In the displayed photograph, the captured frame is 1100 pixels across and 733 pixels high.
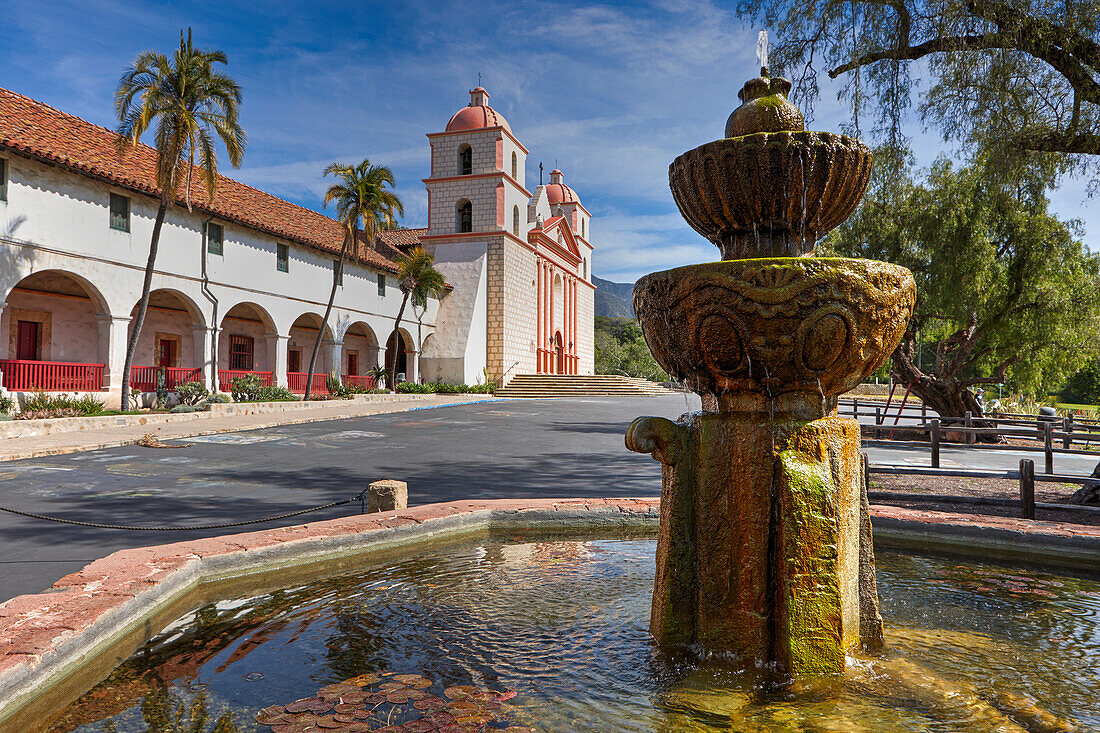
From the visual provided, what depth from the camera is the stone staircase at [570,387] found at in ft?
107

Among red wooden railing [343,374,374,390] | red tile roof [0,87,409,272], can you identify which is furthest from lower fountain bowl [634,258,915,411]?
red wooden railing [343,374,374,390]

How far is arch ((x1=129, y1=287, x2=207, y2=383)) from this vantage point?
1773cm

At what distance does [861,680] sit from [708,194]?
199cm

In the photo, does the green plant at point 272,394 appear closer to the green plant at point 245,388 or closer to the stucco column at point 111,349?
the green plant at point 245,388

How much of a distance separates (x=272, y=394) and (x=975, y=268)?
18833mm

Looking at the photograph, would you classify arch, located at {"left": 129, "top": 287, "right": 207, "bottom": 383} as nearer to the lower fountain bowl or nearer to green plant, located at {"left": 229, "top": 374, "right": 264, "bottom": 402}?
green plant, located at {"left": 229, "top": 374, "right": 264, "bottom": 402}

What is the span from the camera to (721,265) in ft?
7.66

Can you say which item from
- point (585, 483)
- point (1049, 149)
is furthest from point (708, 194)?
point (1049, 149)

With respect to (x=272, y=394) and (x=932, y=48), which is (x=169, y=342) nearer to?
(x=272, y=394)

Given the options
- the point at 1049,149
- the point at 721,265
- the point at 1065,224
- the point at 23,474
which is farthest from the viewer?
the point at 1065,224

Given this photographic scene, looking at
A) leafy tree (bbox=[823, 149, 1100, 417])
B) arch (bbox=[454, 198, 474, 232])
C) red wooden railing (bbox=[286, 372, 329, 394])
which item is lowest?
red wooden railing (bbox=[286, 372, 329, 394])

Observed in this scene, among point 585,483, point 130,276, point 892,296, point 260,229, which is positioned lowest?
point 585,483

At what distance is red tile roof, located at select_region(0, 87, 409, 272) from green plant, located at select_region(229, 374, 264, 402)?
4.84 metres

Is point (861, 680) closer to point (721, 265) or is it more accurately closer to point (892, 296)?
point (892, 296)
